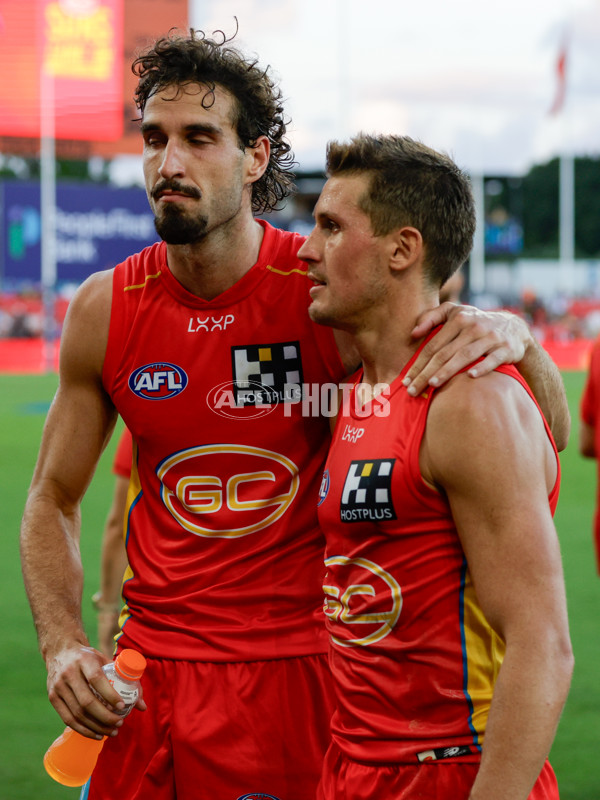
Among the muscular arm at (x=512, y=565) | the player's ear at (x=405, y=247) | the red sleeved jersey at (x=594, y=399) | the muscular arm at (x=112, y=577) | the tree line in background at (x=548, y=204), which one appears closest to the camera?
the muscular arm at (x=512, y=565)

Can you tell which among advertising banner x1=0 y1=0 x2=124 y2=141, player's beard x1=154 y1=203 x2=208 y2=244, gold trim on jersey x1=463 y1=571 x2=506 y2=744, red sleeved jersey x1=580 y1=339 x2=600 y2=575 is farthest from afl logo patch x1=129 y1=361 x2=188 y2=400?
advertising banner x1=0 y1=0 x2=124 y2=141

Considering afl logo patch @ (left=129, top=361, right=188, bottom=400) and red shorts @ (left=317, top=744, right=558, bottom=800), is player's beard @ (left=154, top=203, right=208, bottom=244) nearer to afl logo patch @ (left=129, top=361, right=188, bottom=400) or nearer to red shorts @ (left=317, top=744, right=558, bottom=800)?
afl logo patch @ (left=129, top=361, right=188, bottom=400)

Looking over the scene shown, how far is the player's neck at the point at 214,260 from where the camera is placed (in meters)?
2.97

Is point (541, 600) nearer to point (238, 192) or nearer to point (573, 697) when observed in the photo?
point (238, 192)

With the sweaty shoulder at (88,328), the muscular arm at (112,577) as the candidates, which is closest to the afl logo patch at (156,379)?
the sweaty shoulder at (88,328)

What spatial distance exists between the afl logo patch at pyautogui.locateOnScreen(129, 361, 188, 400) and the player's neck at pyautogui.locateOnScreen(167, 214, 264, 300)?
24 centimetres

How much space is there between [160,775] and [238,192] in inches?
65.2

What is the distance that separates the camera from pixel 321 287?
2.49 m

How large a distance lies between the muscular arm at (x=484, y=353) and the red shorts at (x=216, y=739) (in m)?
1.06

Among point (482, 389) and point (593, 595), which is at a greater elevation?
point (482, 389)

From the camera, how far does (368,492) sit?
221 cm

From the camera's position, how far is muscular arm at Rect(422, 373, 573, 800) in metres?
1.93

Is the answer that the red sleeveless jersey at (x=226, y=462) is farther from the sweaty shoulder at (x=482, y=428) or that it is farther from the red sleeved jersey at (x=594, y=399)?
the red sleeved jersey at (x=594, y=399)

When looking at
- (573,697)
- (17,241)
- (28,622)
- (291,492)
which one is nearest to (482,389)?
(291,492)
